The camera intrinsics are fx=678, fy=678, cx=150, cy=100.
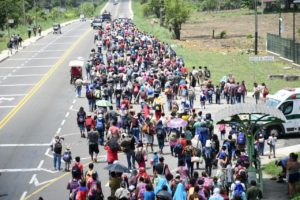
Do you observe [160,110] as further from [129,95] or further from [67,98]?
[67,98]

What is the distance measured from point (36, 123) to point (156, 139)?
805 cm

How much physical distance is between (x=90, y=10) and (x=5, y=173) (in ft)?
501

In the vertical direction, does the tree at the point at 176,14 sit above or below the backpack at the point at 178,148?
above

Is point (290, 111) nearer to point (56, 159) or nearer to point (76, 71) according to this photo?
point (56, 159)

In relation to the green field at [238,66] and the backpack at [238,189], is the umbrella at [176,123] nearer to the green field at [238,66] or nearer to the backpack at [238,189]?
the backpack at [238,189]

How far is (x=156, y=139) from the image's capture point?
106 feet

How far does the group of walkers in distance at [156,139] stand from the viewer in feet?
65.4

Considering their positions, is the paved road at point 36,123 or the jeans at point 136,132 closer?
the paved road at point 36,123

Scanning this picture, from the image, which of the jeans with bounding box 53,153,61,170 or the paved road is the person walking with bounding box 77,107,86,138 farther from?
the jeans with bounding box 53,153,61,170

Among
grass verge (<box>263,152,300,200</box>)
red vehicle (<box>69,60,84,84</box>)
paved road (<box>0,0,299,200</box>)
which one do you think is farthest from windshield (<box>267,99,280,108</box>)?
red vehicle (<box>69,60,84,84</box>)

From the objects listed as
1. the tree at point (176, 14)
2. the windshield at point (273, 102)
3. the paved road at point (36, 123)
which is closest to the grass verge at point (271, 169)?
the paved road at point (36, 123)

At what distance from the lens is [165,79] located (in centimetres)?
4391

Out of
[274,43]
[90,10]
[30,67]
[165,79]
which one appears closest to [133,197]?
[165,79]

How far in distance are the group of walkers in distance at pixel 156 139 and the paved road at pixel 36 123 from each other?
100 cm
